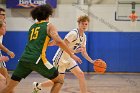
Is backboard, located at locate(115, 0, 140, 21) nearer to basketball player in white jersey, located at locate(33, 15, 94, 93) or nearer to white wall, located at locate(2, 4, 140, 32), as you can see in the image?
white wall, located at locate(2, 4, 140, 32)

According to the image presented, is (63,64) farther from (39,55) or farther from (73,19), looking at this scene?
(73,19)

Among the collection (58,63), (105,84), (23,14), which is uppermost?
(23,14)

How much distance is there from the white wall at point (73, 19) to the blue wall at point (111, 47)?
0.21 m

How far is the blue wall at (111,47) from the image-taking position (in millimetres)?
12312

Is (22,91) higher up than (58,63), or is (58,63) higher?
(58,63)

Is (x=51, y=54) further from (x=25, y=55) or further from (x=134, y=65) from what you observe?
(x=25, y=55)

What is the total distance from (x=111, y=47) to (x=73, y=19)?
5.54 feet

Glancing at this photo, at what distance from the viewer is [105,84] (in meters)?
9.83

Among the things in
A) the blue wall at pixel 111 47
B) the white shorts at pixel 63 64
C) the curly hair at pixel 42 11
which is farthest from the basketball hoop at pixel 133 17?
the curly hair at pixel 42 11

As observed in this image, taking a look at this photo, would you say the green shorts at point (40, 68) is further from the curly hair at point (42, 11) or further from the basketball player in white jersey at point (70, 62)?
the basketball player in white jersey at point (70, 62)

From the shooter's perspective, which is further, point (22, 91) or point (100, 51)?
point (100, 51)

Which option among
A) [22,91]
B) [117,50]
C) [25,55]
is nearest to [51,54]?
[117,50]

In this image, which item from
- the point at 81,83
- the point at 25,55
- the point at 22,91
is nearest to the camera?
the point at 25,55

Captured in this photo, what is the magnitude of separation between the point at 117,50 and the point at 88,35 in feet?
3.83
